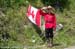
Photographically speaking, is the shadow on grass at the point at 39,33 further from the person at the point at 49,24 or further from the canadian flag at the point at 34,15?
the person at the point at 49,24

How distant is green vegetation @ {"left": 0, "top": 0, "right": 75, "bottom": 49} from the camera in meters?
13.5

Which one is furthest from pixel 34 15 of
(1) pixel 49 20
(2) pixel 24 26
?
(1) pixel 49 20

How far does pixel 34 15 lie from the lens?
14328 mm

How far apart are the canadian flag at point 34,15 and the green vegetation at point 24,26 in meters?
0.23

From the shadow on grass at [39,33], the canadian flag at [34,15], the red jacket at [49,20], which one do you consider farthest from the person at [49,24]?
the canadian flag at [34,15]

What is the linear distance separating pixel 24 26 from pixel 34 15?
65 cm

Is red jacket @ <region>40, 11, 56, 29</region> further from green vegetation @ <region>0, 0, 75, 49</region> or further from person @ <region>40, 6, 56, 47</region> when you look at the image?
green vegetation @ <region>0, 0, 75, 49</region>

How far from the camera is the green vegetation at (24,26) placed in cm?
1346

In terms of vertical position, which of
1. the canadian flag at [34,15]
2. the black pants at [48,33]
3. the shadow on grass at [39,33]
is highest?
the canadian flag at [34,15]

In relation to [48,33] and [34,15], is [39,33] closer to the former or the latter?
[34,15]

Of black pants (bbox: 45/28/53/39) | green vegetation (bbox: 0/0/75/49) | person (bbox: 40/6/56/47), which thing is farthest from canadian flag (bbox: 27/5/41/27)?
black pants (bbox: 45/28/53/39)

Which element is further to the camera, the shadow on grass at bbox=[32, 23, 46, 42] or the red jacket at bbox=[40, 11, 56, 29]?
the shadow on grass at bbox=[32, 23, 46, 42]

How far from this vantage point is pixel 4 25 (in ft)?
45.1

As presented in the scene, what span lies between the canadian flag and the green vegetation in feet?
0.76
